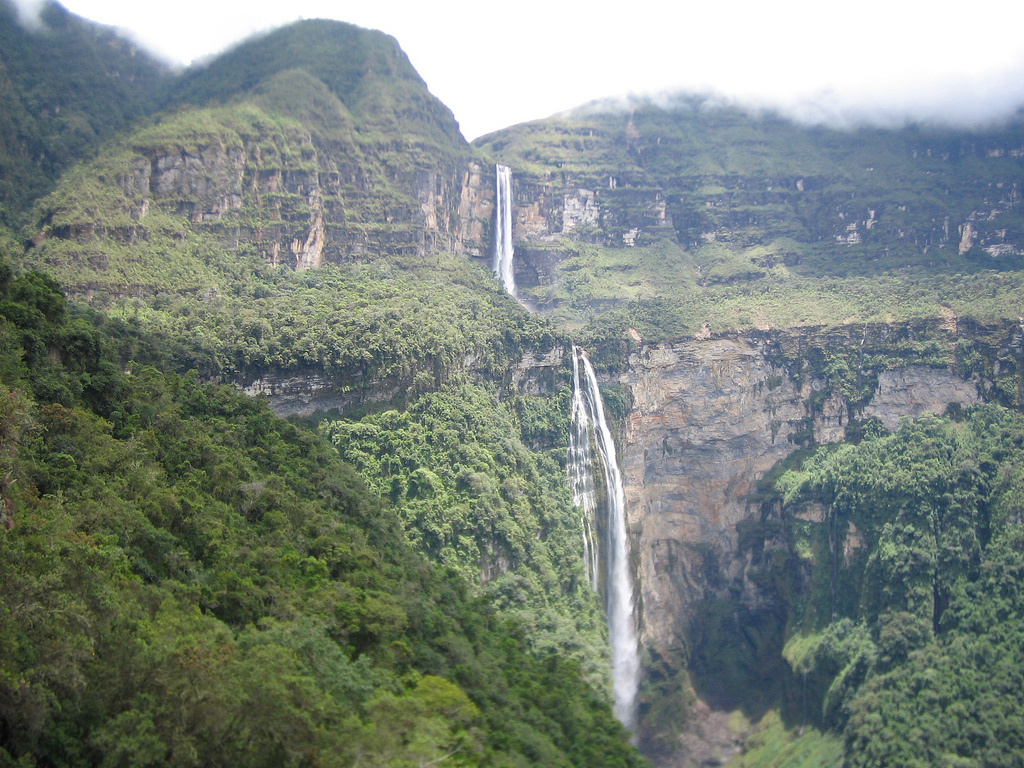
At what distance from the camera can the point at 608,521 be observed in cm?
5222

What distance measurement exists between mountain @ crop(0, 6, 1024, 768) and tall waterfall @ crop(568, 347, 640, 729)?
85 cm

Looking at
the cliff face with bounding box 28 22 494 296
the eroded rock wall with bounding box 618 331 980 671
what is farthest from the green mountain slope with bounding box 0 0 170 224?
the eroded rock wall with bounding box 618 331 980 671

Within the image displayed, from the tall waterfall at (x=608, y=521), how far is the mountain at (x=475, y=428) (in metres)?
0.85

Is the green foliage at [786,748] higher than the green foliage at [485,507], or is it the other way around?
the green foliage at [485,507]

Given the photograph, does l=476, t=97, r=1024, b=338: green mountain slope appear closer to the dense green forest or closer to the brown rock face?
the brown rock face

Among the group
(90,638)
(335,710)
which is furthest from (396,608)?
(90,638)

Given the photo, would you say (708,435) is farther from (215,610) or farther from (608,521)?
(215,610)

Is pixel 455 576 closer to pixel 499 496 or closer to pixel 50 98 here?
pixel 499 496

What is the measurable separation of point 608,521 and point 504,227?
91.2 ft

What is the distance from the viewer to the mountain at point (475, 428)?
19094 mm

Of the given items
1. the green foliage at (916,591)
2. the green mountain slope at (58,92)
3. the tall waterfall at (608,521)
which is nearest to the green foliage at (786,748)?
the green foliage at (916,591)

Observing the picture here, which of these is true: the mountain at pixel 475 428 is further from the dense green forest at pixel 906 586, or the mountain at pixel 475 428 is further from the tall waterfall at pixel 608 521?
the tall waterfall at pixel 608 521

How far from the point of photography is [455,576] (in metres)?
33.2


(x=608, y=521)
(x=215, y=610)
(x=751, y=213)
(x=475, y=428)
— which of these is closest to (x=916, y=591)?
(x=608, y=521)
